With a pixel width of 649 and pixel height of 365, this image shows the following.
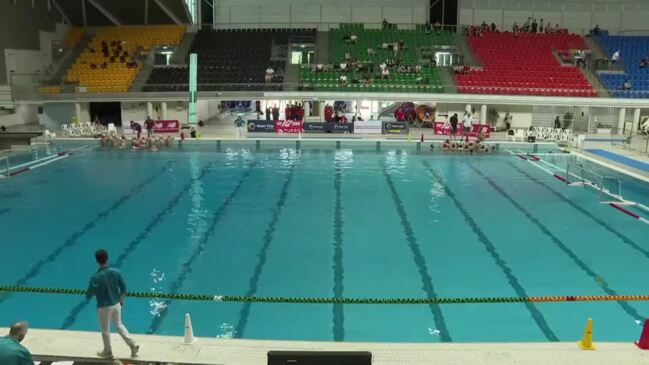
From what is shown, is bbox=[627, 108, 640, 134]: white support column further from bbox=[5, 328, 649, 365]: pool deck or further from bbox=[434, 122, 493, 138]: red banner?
bbox=[5, 328, 649, 365]: pool deck

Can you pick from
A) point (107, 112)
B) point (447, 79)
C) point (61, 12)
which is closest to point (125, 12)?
point (61, 12)

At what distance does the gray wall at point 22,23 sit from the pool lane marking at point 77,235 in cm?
1577

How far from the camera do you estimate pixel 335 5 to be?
35.0 metres

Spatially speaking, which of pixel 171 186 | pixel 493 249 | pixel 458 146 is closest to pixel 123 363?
pixel 493 249

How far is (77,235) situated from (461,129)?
57.2ft

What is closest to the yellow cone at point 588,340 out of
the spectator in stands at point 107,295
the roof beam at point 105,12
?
the spectator in stands at point 107,295

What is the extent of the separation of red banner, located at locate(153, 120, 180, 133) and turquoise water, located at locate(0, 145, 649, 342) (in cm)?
847

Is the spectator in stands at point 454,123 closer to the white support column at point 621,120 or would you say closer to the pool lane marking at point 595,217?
the pool lane marking at point 595,217

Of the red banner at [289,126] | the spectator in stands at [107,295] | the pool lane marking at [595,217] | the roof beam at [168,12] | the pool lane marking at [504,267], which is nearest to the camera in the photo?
the spectator in stands at [107,295]

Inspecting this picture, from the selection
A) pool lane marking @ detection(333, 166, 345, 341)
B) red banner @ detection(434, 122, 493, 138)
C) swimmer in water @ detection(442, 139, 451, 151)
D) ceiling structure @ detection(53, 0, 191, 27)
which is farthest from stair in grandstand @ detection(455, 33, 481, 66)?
pool lane marking @ detection(333, 166, 345, 341)

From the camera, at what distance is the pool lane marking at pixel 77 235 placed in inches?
338

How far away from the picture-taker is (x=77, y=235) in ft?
34.9

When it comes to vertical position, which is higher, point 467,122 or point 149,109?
point 149,109

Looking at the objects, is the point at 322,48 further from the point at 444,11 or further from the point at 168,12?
the point at 168,12
